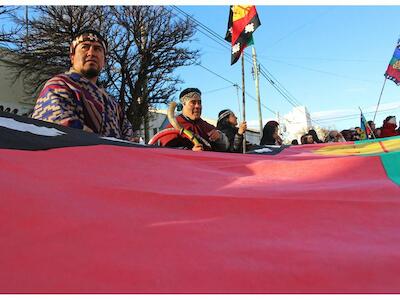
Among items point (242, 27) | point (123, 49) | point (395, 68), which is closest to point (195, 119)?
point (242, 27)

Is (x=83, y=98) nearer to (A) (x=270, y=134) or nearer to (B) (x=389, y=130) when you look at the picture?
(A) (x=270, y=134)

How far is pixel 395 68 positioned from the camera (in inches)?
302

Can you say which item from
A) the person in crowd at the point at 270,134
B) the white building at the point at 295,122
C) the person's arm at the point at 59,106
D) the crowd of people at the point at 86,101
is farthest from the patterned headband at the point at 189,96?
the white building at the point at 295,122

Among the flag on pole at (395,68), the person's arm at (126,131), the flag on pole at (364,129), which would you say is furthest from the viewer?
the flag on pole at (364,129)

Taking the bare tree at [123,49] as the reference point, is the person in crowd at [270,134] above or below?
below

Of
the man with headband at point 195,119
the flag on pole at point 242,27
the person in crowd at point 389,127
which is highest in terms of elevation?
the flag on pole at point 242,27

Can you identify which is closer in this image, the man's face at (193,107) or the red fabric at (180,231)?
the red fabric at (180,231)

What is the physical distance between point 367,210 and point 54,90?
164cm

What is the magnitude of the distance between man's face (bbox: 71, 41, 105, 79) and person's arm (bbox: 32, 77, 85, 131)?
223 millimetres

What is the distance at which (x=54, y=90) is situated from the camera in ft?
6.73

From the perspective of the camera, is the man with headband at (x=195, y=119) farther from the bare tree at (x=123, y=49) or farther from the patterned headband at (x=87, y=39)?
the bare tree at (x=123, y=49)

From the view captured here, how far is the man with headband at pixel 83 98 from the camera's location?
6.68 ft

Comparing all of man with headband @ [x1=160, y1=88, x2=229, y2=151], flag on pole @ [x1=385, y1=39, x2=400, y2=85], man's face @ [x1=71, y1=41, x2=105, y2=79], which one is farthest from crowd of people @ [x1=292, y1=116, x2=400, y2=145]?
man's face @ [x1=71, y1=41, x2=105, y2=79]

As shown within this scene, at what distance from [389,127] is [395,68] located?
1314 mm
